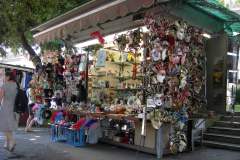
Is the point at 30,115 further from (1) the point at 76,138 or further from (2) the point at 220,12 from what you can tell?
(2) the point at 220,12

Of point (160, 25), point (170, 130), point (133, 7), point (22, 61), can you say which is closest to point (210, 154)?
point (170, 130)

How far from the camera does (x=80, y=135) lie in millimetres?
10781

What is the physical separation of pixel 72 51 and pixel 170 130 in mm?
5650

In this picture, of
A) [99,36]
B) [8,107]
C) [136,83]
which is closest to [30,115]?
[99,36]

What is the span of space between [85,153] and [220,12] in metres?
5.00

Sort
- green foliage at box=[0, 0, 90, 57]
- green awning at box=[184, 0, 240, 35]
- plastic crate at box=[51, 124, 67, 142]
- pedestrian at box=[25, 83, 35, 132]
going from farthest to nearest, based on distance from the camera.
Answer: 1. green foliage at box=[0, 0, 90, 57]
2. pedestrian at box=[25, 83, 35, 132]
3. plastic crate at box=[51, 124, 67, 142]
4. green awning at box=[184, 0, 240, 35]

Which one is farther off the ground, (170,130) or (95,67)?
(95,67)

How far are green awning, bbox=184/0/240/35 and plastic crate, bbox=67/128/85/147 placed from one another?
14.3 feet

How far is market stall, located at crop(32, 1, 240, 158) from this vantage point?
9.19 m

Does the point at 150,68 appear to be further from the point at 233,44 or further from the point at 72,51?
the point at 72,51

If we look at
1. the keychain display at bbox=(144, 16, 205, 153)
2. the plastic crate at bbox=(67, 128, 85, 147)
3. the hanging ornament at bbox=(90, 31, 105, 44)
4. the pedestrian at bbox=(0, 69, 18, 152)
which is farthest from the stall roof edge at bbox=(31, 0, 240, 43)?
the plastic crate at bbox=(67, 128, 85, 147)

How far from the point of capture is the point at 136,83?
37.9 feet

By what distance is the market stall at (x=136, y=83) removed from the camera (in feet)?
30.1

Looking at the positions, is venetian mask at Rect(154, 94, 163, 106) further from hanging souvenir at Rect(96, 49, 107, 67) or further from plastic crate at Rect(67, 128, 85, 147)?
hanging souvenir at Rect(96, 49, 107, 67)
